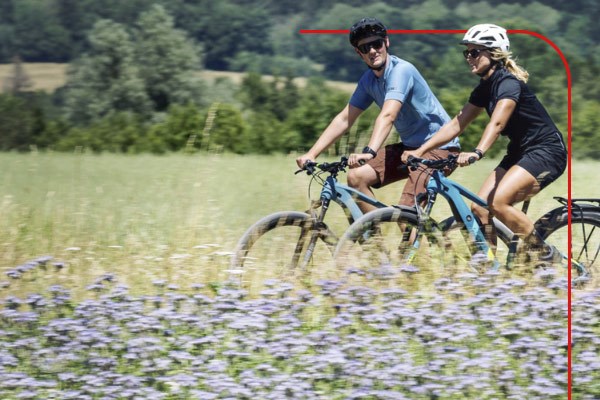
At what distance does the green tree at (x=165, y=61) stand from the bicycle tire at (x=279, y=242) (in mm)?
62444

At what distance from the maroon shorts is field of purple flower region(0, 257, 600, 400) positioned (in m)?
1.16

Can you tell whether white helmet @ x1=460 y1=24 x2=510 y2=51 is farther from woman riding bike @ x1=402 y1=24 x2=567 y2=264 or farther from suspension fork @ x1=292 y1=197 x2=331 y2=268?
suspension fork @ x1=292 y1=197 x2=331 y2=268

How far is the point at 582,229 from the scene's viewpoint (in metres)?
6.50

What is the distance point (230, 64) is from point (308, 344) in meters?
76.5

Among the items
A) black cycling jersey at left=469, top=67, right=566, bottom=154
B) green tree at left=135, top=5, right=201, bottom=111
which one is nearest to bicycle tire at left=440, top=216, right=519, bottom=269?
black cycling jersey at left=469, top=67, right=566, bottom=154

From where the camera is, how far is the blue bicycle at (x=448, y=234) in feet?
20.3

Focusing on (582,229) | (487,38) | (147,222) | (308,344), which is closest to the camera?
(308,344)

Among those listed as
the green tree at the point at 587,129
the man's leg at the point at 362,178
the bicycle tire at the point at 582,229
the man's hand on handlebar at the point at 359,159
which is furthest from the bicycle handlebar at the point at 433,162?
the green tree at the point at 587,129

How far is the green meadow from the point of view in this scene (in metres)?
6.63

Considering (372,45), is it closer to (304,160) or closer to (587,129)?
(304,160)

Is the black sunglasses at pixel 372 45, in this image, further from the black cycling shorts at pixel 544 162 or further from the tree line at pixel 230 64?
the tree line at pixel 230 64

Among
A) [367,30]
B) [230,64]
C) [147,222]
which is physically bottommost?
[147,222]

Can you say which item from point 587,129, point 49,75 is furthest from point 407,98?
point 49,75

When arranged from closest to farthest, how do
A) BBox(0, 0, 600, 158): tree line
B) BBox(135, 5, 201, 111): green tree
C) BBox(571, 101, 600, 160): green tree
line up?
BBox(571, 101, 600, 160): green tree → BBox(0, 0, 600, 158): tree line → BBox(135, 5, 201, 111): green tree
